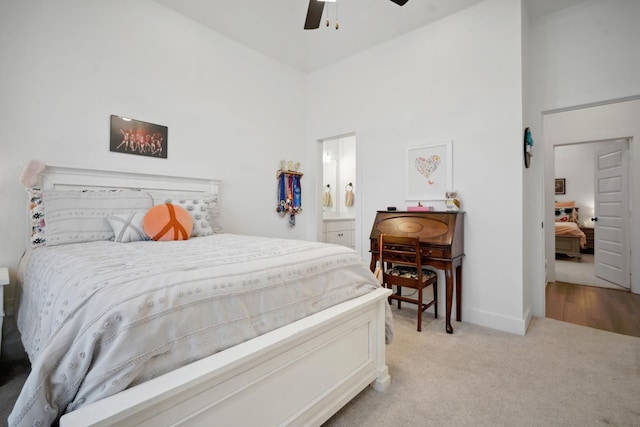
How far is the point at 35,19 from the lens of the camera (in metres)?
2.21

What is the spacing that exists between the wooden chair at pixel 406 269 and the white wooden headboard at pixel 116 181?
1.87 meters

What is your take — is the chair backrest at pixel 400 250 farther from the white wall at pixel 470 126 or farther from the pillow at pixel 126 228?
the pillow at pixel 126 228

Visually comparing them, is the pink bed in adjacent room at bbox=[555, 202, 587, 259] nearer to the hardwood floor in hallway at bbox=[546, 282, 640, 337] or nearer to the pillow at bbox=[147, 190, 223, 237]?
the hardwood floor in hallway at bbox=[546, 282, 640, 337]

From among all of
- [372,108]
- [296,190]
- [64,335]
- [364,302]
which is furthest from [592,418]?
[296,190]

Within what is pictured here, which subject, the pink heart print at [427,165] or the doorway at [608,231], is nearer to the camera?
the pink heart print at [427,165]

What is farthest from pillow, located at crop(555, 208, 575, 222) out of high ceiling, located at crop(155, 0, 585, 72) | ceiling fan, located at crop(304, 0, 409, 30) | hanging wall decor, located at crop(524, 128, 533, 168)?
ceiling fan, located at crop(304, 0, 409, 30)

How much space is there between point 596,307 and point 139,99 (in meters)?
4.95

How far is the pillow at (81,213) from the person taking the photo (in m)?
2.00

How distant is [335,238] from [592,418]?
3.63 m

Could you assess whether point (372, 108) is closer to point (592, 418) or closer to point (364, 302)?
point (364, 302)

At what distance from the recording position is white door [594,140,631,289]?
3.86 meters

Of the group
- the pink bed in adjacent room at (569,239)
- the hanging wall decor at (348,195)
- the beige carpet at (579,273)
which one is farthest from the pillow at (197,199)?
the pink bed in adjacent room at (569,239)

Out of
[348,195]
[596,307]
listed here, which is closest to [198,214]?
[348,195]

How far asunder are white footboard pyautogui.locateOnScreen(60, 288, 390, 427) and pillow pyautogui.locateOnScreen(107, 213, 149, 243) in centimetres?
152
